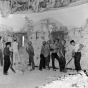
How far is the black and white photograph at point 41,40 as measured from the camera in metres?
7.40

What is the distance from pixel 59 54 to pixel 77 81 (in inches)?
87.0

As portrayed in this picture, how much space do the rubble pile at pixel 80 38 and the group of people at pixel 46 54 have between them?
0.48 feet

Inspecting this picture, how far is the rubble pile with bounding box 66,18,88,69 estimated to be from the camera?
737 centimetres

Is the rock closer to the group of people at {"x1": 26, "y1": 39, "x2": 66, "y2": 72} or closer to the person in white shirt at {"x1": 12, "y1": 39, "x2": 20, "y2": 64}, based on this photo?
the group of people at {"x1": 26, "y1": 39, "x2": 66, "y2": 72}

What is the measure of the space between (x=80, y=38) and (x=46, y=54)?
1.55 meters

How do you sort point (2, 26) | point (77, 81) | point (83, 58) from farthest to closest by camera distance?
point (2, 26) → point (83, 58) → point (77, 81)

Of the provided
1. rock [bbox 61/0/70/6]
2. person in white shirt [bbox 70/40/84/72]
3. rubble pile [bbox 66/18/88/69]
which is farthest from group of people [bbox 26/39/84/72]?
rock [bbox 61/0/70/6]

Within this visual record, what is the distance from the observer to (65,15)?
7984 millimetres

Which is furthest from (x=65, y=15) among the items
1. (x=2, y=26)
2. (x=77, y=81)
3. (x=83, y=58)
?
(x=77, y=81)

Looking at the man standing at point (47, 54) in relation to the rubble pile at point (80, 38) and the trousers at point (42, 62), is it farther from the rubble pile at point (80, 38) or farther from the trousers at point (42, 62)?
the rubble pile at point (80, 38)

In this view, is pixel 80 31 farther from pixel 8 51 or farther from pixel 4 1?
pixel 4 1

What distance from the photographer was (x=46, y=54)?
7.78 m

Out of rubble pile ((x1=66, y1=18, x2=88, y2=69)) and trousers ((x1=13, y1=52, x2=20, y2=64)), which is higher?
rubble pile ((x1=66, y1=18, x2=88, y2=69))

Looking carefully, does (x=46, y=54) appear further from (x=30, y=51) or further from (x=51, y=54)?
(x=30, y=51)
